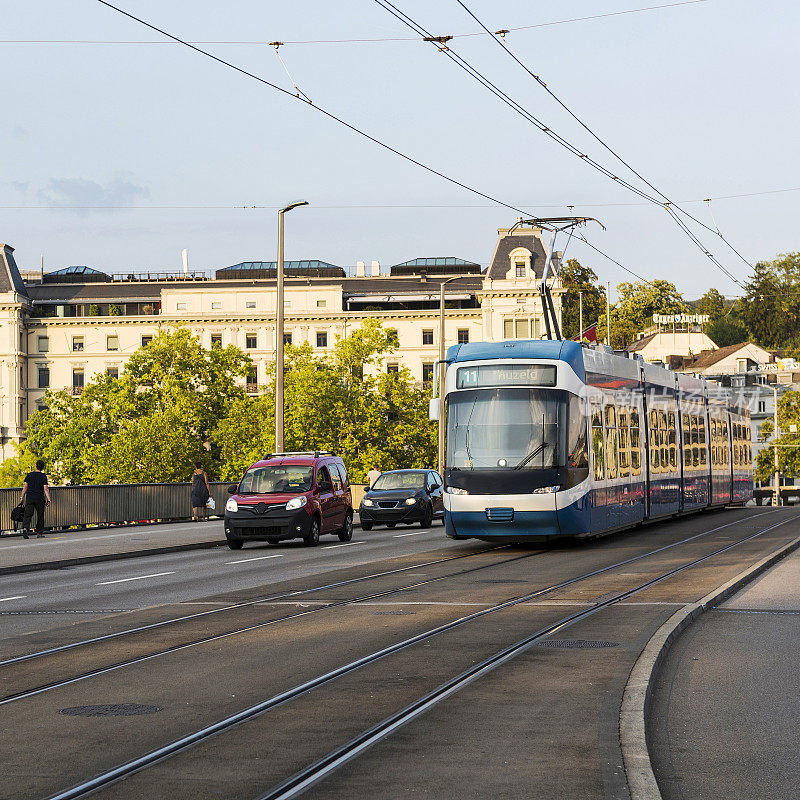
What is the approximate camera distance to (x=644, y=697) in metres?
8.46

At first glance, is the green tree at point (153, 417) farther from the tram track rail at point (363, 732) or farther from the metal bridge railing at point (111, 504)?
the tram track rail at point (363, 732)

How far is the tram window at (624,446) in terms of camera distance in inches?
1015

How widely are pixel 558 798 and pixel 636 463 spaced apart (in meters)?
21.4

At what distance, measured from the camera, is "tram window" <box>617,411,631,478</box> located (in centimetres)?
2578

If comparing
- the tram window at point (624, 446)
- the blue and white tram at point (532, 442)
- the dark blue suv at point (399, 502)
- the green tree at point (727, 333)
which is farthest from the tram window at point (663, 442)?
the green tree at point (727, 333)

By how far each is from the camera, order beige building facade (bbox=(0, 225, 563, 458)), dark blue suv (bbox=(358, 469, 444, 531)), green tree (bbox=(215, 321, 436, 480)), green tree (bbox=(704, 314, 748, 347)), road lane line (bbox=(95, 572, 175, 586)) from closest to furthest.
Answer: road lane line (bbox=(95, 572, 175, 586)), dark blue suv (bbox=(358, 469, 444, 531)), green tree (bbox=(215, 321, 436, 480)), beige building facade (bbox=(0, 225, 563, 458)), green tree (bbox=(704, 314, 748, 347))

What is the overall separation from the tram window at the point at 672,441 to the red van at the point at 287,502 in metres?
7.67

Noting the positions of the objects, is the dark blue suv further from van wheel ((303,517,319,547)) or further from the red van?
van wheel ((303,517,319,547))

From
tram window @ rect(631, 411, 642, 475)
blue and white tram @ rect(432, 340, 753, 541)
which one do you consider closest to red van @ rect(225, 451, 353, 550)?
blue and white tram @ rect(432, 340, 753, 541)

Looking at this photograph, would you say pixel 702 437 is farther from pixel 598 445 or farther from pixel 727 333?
pixel 727 333

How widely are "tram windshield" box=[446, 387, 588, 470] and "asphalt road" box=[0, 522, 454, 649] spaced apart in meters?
2.47

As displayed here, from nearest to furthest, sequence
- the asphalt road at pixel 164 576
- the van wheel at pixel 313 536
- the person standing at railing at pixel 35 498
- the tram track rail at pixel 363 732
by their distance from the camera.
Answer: the tram track rail at pixel 363 732
the asphalt road at pixel 164 576
the van wheel at pixel 313 536
the person standing at railing at pixel 35 498

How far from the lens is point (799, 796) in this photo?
20.4 ft

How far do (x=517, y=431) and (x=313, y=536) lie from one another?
643 cm
